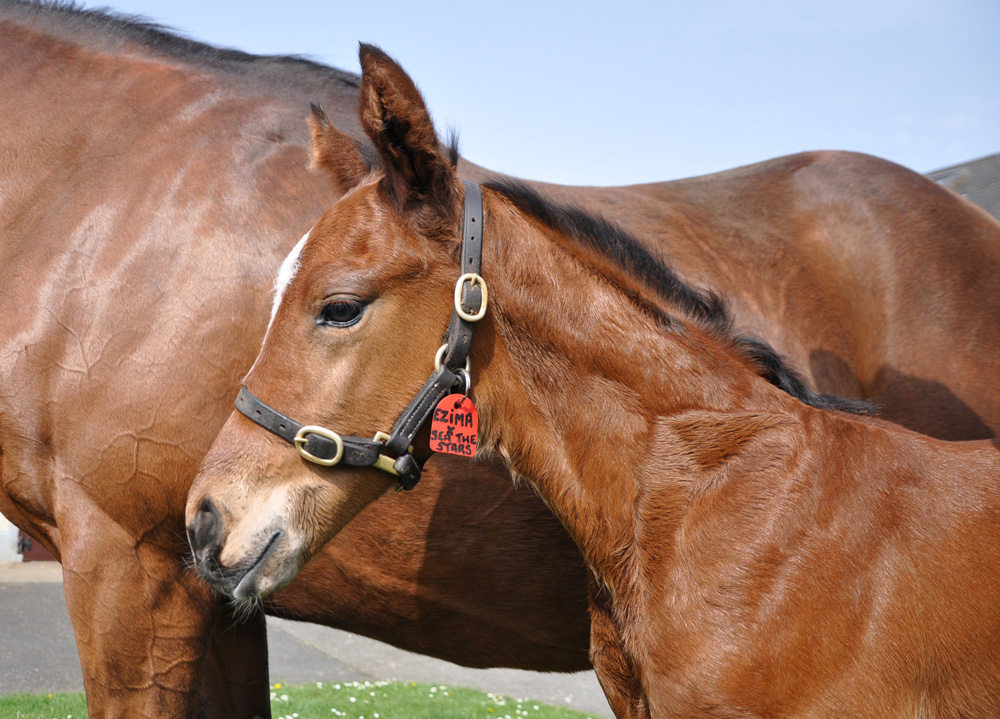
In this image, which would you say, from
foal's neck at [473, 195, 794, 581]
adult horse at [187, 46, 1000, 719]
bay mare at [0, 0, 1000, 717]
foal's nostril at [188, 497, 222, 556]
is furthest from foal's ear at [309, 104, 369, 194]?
foal's nostril at [188, 497, 222, 556]

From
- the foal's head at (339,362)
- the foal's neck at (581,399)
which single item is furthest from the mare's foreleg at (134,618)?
the foal's neck at (581,399)

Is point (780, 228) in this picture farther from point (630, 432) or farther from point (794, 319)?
point (630, 432)

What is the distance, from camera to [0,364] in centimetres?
287

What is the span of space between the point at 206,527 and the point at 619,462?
3.73 ft

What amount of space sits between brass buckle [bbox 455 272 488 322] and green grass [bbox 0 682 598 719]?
4576mm

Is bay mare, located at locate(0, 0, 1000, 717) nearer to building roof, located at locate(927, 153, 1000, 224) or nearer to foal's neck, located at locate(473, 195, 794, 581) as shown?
foal's neck, located at locate(473, 195, 794, 581)

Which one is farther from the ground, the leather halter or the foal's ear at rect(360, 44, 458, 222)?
the foal's ear at rect(360, 44, 458, 222)

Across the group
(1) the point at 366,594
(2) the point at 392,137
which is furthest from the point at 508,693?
(2) the point at 392,137

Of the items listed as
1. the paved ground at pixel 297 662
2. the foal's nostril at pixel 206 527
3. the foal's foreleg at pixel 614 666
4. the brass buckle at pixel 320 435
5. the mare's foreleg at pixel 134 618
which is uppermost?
the brass buckle at pixel 320 435

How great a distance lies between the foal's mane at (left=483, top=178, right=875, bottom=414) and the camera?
8.80 feet

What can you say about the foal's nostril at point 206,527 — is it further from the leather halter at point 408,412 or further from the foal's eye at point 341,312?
the foal's eye at point 341,312

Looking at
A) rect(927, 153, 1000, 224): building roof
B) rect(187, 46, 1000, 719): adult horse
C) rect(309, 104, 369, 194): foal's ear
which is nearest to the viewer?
rect(187, 46, 1000, 719): adult horse

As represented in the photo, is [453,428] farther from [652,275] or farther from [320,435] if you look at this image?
[652,275]

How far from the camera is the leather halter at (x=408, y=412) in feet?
7.53
